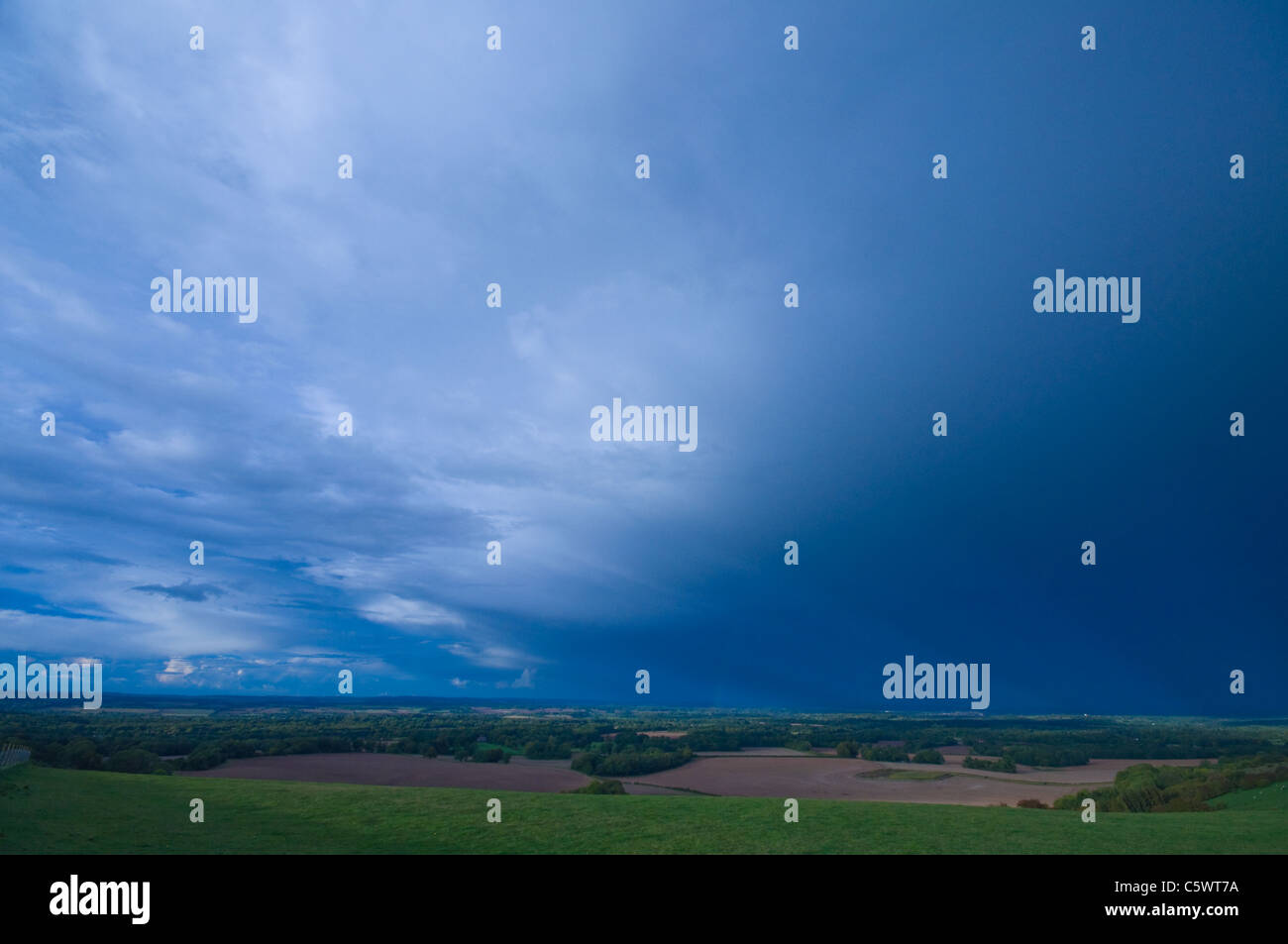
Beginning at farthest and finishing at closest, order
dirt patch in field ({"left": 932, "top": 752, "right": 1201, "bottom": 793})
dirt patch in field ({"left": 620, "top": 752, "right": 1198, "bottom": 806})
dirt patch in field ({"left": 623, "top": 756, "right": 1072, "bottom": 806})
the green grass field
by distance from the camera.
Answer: dirt patch in field ({"left": 932, "top": 752, "right": 1201, "bottom": 793}) → dirt patch in field ({"left": 620, "top": 752, "right": 1198, "bottom": 806}) → dirt patch in field ({"left": 623, "top": 756, "right": 1072, "bottom": 806}) → the green grass field

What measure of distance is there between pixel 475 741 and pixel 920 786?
99.1 feet

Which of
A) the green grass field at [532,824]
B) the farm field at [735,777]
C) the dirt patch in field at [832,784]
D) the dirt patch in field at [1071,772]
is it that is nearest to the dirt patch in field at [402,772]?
the farm field at [735,777]

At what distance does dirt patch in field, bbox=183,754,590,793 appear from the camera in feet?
84.2

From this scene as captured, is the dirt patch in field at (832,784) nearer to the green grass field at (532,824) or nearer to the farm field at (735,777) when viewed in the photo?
the farm field at (735,777)

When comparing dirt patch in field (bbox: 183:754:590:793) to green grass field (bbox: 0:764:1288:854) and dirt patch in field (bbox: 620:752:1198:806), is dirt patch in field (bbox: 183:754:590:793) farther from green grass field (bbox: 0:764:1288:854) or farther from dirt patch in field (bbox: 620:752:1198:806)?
dirt patch in field (bbox: 620:752:1198:806)

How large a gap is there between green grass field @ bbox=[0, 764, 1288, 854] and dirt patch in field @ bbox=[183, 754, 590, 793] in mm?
4546

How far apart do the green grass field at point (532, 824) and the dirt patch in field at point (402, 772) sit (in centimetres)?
455

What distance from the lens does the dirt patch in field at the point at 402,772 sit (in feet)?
84.2

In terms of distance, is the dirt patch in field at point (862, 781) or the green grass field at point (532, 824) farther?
the dirt patch in field at point (862, 781)

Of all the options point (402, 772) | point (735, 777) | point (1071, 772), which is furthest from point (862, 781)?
point (402, 772)

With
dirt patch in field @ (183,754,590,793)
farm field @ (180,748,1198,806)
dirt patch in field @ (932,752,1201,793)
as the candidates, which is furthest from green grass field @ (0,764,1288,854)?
dirt patch in field @ (932,752,1201,793)

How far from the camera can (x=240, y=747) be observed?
37.2 meters

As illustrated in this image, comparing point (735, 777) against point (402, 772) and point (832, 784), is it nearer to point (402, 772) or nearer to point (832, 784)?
point (832, 784)
